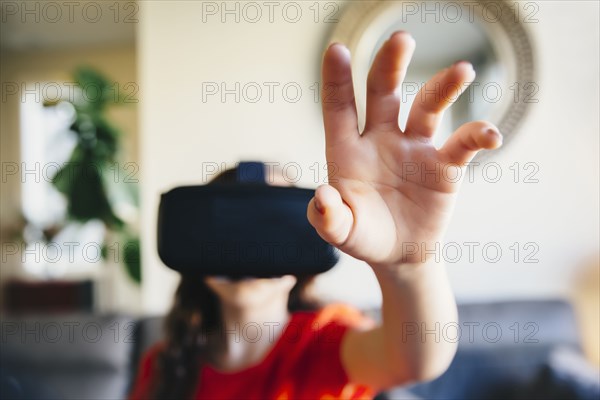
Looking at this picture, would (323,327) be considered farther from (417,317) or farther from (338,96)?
(338,96)

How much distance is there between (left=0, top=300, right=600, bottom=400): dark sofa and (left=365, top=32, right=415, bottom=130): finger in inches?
27.1

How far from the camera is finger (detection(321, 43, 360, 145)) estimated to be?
0.24 meters

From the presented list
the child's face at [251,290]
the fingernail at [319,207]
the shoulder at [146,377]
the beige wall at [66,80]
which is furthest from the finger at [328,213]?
the beige wall at [66,80]

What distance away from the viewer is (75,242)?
1.40 meters

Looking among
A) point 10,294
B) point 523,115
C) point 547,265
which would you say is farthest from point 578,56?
point 10,294

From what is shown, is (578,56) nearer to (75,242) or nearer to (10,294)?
(75,242)

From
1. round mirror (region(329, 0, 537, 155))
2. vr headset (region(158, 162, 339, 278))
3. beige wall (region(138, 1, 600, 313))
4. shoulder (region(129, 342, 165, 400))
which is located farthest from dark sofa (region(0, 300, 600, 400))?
vr headset (region(158, 162, 339, 278))

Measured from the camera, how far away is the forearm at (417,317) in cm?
33

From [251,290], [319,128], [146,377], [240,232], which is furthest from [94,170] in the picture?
[240,232]

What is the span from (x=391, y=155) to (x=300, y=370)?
337 mm

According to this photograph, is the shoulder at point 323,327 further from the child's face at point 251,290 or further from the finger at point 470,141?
the finger at point 470,141

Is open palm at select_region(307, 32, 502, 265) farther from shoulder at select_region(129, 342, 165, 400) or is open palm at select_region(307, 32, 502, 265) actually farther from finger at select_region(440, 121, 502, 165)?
shoulder at select_region(129, 342, 165, 400)

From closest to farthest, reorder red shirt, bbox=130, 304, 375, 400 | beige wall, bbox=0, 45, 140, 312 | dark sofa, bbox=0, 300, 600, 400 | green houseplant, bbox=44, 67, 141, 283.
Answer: red shirt, bbox=130, 304, 375, 400 < dark sofa, bbox=0, 300, 600, 400 < green houseplant, bbox=44, 67, 141, 283 < beige wall, bbox=0, 45, 140, 312

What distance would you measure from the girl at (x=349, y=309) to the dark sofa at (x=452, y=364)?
289 millimetres
